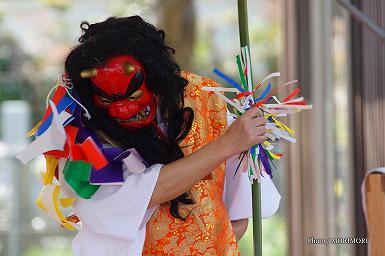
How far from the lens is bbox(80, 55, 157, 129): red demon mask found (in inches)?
67.8

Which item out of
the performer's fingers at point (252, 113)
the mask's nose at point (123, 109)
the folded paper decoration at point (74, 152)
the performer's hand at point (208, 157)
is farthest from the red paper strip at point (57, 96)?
the performer's fingers at point (252, 113)

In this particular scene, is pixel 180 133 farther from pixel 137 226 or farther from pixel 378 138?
pixel 378 138

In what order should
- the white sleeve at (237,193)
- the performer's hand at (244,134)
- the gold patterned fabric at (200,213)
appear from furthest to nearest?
the white sleeve at (237,193)
the gold patterned fabric at (200,213)
the performer's hand at (244,134)

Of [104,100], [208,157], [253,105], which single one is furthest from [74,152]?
[253,105]

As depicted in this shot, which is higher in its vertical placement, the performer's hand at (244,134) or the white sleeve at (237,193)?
the performer's hand at (244,134)

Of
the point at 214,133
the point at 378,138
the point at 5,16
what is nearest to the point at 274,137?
the point at 214,133

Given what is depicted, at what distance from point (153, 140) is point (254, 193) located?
0.24 meters

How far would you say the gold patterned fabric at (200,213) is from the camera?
179 cm

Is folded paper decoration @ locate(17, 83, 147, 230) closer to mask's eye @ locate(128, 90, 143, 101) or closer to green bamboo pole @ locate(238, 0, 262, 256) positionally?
Result: mask's eye @ locate(128, 90, 143, 101)

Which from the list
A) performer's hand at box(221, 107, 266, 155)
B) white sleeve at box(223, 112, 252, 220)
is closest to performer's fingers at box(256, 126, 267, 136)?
performer's hand at box(221, 107, 266, 155)

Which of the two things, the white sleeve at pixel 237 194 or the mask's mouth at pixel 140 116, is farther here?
the white sleeve at pixel 237 194

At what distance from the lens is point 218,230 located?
1822 mm

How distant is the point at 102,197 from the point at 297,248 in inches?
93.9

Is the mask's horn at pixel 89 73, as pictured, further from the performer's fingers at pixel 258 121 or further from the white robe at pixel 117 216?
the performer's fingers at pixel 258 121
